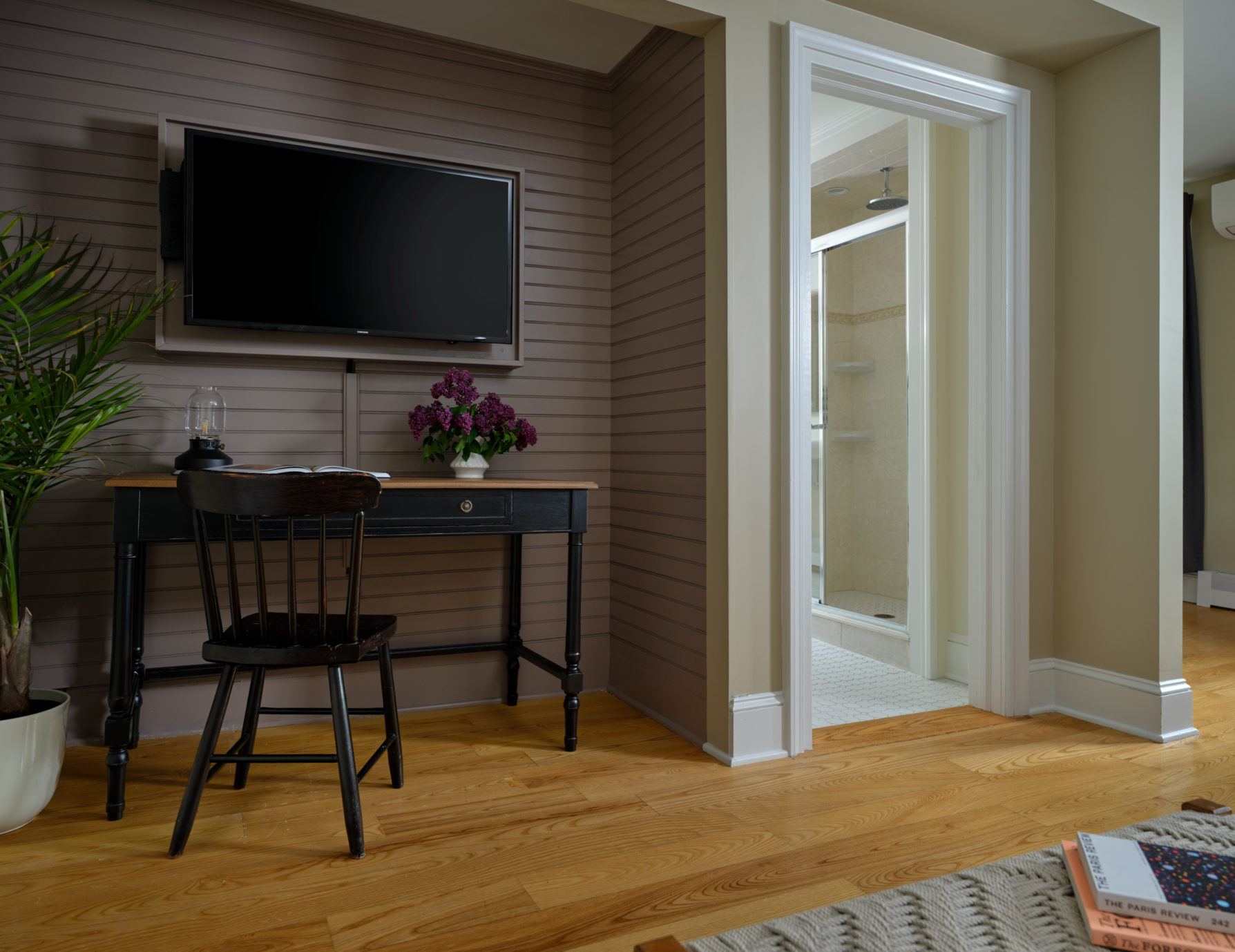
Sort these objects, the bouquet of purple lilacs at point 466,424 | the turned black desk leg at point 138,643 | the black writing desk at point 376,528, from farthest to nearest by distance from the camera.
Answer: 1. the bouquet of purple lilacs at point 466,424
2. the turned black desk leg at point 138,643
3. the black writing desk at point 376,528

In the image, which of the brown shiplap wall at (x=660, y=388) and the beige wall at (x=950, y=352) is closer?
the brown shiplap wall at (x=660, y=388)

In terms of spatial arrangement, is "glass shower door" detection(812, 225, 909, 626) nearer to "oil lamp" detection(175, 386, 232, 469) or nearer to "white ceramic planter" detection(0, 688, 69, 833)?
"oil lamp" detection(175, 386, 232, 469)

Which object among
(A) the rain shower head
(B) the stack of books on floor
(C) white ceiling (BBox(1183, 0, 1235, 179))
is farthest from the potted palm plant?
(C) white ceiling (BBox(1183, 0, 1235, 179))

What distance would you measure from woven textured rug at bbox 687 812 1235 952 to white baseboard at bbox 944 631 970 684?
1.97 metres

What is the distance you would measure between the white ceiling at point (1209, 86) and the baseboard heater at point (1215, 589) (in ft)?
8.14

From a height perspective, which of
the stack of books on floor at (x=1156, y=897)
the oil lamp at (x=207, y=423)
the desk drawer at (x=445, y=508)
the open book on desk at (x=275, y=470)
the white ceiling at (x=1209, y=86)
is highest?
the white ceiling at (x=1209, y=86)

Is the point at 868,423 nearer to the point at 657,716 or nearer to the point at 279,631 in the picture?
the point at 657,716

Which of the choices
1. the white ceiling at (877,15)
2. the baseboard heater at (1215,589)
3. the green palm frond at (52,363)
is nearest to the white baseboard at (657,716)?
the green palm frond at (52,363)

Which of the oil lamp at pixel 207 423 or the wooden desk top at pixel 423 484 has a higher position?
the oil lamp at pixel 207 423

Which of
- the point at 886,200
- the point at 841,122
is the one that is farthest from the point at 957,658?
the point at 841,122

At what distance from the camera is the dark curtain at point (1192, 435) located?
484cm

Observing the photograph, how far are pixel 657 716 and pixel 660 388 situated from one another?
1.11 metres

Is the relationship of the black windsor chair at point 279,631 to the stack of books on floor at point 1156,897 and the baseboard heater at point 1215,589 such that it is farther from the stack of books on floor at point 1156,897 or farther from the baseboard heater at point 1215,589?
the baseboard heater at point 1215,589

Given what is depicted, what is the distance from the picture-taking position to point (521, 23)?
2.69 meters
